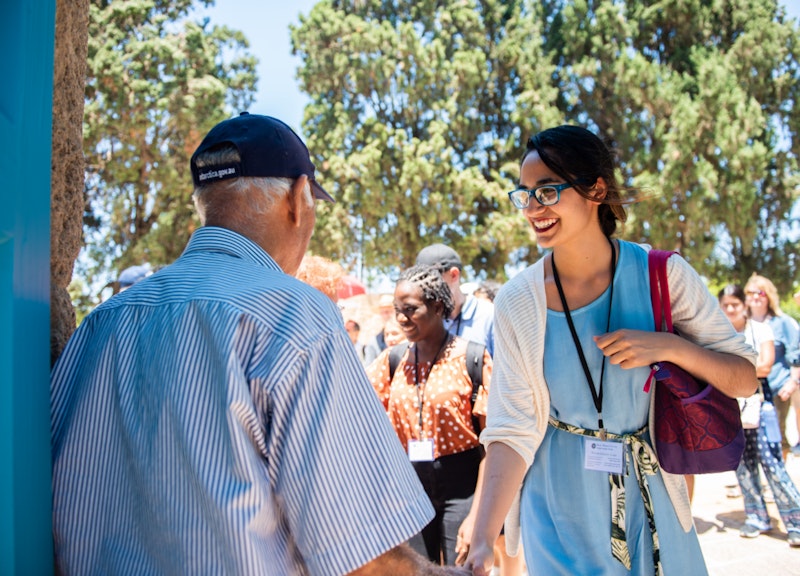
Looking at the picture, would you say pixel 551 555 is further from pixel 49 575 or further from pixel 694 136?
pixel 694 136

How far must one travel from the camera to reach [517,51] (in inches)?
946

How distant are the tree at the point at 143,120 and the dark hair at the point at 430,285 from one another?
1494 centimetres

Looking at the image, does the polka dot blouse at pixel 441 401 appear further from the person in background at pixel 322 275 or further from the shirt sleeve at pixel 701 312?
the shirt sleeve at pixel 701 312

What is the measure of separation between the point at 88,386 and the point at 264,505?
1.38 feet

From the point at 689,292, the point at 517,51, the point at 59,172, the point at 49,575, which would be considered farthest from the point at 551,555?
the point at 517,51

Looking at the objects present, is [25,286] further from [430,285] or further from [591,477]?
[430,285]

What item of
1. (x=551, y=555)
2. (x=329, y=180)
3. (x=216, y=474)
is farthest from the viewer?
(x=329, y=180)

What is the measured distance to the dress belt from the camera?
80.3 inches

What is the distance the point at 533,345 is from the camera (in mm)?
2223

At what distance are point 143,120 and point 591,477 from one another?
60.7ft

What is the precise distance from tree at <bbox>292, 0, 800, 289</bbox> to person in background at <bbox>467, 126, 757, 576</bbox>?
1991 centimetres

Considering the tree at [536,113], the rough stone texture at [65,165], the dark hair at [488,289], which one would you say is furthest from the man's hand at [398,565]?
the tree at [536,113]

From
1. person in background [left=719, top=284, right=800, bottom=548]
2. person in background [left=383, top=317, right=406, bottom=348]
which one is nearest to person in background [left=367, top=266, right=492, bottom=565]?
person in background [left=383, top=317, right=406, bottom=348]

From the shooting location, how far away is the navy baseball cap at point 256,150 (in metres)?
1.46
